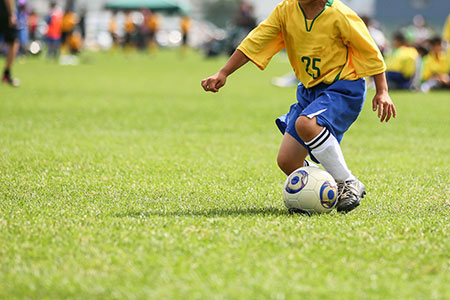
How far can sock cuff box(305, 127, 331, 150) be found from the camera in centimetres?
415

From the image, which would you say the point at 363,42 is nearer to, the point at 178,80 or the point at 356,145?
the point at 356,145

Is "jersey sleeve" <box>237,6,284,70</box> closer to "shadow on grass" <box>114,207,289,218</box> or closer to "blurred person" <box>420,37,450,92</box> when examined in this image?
"shadow on grass" <box>114,207,289,218</box>

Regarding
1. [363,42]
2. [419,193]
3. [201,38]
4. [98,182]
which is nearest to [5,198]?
[98,182]

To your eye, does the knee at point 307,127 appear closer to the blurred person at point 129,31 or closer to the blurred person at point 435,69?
the blurred person at point 435,69

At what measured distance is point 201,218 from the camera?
3926 millimetres

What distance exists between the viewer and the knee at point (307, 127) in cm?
412

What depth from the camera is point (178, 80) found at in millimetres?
17281

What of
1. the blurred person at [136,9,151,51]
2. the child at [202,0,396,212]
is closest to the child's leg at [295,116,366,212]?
the child at [202,0,396,212]

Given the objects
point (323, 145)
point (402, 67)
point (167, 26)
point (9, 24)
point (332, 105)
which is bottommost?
point (167, 26)

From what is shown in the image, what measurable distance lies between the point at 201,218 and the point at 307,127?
843 mm

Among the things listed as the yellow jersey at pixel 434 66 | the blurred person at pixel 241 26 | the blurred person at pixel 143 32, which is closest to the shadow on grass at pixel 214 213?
the yellow jersey at pixel 434 66

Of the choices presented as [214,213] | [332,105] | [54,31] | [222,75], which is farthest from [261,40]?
[54,31]

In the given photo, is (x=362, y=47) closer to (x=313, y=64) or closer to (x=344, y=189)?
(x=313, y=64)

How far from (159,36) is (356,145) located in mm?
46515
